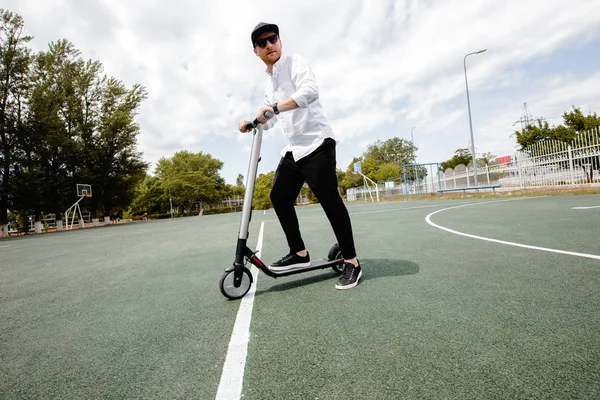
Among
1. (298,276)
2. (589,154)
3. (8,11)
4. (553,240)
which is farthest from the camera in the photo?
(8,11)

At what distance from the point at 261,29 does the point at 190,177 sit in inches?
2212

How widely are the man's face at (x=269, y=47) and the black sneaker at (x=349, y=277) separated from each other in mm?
1859

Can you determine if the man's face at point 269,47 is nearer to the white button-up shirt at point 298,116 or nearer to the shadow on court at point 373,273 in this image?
the white button-up shirt at point 298,116

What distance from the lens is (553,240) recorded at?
3684mm

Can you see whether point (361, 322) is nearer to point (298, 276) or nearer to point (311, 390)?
point (311, 390)

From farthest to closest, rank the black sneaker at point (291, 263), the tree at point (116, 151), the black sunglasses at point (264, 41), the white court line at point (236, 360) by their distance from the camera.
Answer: the tree at point (116, 151), the black sneaker at point (291, 263), the black sunglasses at point (264, 41), the white court line at point (236, 360)

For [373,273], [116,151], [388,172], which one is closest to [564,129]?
[388,172]

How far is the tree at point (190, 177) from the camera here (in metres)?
54.5

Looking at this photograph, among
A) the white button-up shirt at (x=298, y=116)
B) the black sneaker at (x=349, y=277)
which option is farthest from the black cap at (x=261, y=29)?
the black sneaker at (x=349, y=277)

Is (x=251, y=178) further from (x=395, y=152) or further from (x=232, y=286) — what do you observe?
(x=395, y=152)

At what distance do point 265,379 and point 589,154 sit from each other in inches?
692

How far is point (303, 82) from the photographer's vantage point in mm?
2525

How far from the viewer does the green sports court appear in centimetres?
120

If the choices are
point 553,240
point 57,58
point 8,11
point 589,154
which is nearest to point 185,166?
point 57,58
